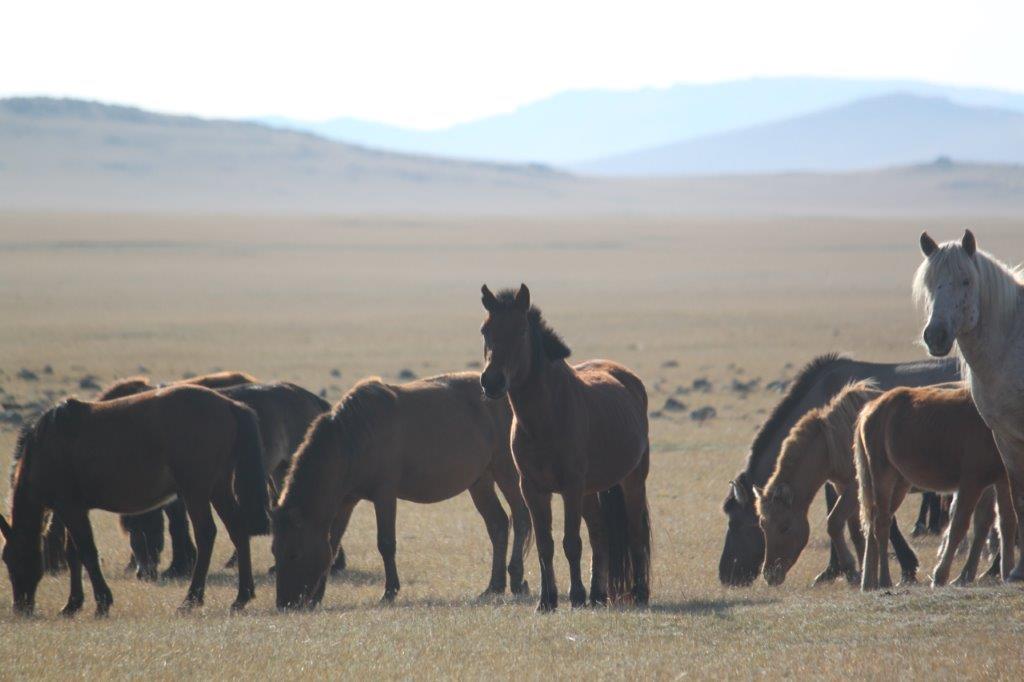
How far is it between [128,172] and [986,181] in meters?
85.4

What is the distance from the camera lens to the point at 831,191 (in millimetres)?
136250

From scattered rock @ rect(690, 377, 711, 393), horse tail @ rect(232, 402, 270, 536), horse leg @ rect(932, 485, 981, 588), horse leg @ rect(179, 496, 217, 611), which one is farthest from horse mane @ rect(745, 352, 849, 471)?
scattered rock @ rect(690, 377, 711, 393)

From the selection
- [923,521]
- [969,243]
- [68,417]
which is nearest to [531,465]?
[969,243]

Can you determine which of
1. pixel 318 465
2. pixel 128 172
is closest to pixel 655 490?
pixel 318 465

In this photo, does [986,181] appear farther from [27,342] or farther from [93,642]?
[93,642]

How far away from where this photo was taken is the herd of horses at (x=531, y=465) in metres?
7.49

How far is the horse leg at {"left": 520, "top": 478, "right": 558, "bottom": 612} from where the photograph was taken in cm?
783

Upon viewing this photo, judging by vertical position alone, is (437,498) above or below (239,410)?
below

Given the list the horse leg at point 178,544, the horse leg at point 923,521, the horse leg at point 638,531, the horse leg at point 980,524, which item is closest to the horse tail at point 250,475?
the horse leg at point 178,544

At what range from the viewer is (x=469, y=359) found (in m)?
28.0

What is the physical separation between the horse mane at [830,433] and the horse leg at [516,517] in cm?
186

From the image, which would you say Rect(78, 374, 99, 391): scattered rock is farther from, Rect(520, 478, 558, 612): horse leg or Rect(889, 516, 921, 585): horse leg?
Rect(889, 516, 921, 585): horse leg

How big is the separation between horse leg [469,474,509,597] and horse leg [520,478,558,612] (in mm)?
1624

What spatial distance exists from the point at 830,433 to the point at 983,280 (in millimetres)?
2370
